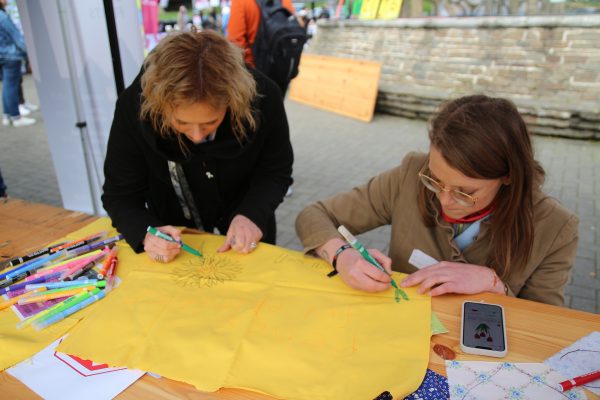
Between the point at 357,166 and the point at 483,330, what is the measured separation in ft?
13.7

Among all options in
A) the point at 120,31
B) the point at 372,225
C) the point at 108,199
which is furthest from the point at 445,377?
the point at 120,31

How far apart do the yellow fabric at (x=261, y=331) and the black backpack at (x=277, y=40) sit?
2.56 m

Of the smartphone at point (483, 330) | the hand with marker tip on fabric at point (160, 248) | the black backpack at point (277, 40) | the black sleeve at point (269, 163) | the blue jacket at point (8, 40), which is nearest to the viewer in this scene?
the smartphone at point (483, 330)

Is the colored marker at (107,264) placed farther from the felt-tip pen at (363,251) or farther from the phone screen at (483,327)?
the phone screen at (483,327)

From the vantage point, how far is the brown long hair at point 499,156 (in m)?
1.26

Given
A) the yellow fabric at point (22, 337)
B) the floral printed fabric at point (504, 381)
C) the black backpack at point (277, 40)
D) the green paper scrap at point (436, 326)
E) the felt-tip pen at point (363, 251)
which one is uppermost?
the black backpack at point (277, 40)

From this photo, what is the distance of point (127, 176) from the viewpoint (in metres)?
1.68

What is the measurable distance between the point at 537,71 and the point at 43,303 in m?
6.76

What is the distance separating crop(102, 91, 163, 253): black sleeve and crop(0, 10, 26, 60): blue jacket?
250 inches

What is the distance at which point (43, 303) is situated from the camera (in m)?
1.33

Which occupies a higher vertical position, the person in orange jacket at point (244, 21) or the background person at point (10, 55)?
the person in orange jacket at point (244, 21)

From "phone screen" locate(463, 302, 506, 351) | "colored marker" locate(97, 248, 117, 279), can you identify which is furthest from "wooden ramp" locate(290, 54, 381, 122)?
"phone screen" locate(463, 302, 506, 351)

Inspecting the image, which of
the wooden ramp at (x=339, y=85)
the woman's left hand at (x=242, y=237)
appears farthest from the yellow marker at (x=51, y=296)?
the wooden ramp at (x=339, y=85)

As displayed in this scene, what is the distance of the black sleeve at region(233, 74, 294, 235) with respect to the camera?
170 centimetres
